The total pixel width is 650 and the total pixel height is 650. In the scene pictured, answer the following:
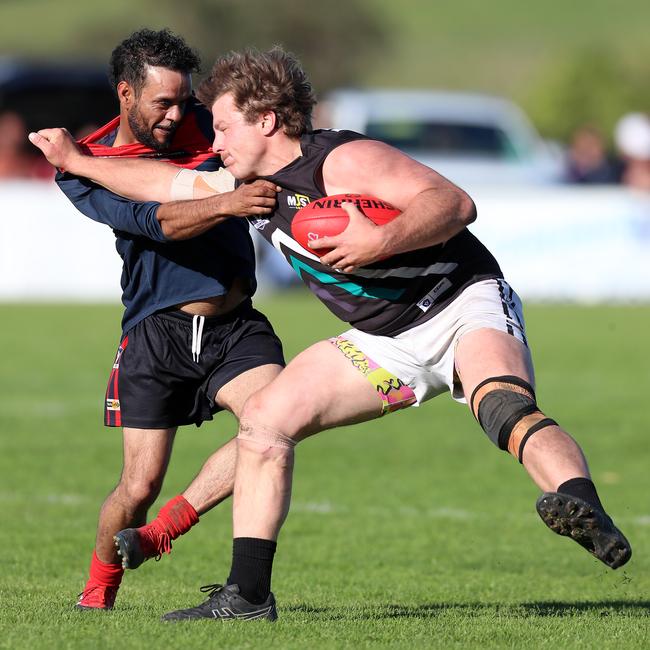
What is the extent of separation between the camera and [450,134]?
2436 cm

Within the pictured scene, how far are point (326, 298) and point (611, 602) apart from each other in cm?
197

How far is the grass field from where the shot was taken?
18.0 feet

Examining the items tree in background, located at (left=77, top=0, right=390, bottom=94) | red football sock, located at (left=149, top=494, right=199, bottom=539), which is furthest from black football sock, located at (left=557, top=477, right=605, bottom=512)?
tree in background, located at (left=77, top=0, right=390, bottom=94)

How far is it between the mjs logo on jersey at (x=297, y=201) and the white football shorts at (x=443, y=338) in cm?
58

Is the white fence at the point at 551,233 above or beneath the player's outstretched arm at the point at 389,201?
beneath

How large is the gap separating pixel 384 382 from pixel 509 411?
0.64 meters

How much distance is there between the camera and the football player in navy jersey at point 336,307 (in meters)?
5.43

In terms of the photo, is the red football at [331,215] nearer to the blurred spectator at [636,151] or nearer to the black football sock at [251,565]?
the black football sock at [251,565]

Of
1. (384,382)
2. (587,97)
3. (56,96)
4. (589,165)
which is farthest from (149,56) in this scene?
(587,97)

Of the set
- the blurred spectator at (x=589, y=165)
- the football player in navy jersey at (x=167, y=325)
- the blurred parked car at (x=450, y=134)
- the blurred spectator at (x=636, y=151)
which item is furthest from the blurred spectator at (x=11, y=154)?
the football player in navy jersey at (x=167, y=325)

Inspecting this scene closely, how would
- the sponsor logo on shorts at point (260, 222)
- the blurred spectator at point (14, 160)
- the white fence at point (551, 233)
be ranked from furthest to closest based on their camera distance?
the blurred spectator at point (14, 160) < the white fence at point (551, 233) < the sponsor logo on shorts at point (260, 222)

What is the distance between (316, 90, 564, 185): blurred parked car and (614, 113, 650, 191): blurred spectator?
1790 mm

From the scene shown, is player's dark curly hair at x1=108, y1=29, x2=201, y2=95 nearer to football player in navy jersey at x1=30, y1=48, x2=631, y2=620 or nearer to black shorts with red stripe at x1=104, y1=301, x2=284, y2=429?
football player in navy jersey at x1=30, y1=48, x2=631, y2=620

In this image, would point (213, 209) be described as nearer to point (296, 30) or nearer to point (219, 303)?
point (219, 303)
